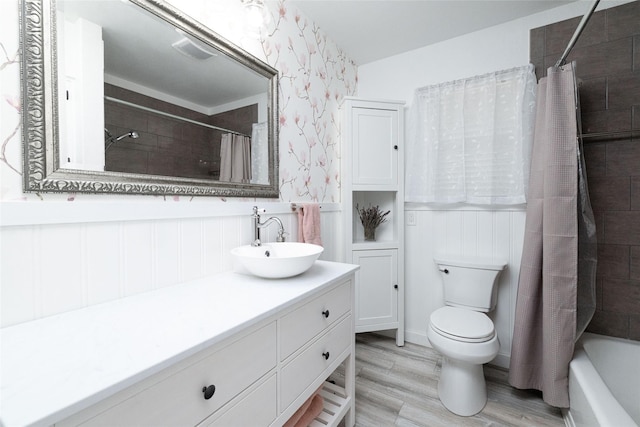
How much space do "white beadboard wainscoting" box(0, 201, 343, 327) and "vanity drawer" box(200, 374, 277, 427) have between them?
0.54 metres

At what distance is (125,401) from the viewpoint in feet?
1.74

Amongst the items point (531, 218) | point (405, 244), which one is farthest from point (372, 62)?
point (531, 218)

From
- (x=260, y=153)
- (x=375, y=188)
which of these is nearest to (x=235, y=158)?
(x=260, y=153)

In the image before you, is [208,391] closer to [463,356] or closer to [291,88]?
[463,356]

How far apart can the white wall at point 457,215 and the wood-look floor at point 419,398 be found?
0.28 metres

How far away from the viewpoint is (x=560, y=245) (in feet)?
4.64

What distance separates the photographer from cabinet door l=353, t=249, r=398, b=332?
216 cm

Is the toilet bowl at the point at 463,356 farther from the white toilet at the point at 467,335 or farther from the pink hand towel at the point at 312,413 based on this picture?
the pink hand towel at the point at 312,413

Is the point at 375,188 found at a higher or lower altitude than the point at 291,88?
lower

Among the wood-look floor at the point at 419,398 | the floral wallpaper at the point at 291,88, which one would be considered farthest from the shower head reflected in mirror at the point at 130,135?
the wood-look floor at the point at 419,398

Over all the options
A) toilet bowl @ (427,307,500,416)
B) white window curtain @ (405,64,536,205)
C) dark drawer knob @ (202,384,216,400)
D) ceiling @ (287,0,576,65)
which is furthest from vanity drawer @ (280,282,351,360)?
ceiling @ (287,0,576,65)

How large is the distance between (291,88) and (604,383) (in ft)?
7.26

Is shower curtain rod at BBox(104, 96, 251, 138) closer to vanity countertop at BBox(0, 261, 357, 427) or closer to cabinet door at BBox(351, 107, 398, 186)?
vanity countertop at BBox(0, 261, 357, 427)

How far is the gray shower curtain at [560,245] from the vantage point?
A: 140 cm
